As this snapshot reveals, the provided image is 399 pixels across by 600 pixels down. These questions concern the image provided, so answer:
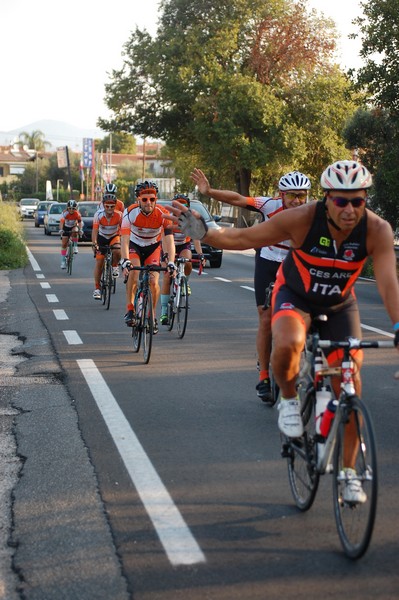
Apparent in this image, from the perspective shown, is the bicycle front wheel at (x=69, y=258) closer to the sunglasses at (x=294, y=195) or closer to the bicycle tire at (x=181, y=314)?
the bicycle tire at (x=181, y=314)

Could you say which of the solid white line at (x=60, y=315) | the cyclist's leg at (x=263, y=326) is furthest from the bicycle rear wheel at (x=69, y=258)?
the cyclist's leg at (x=263, y=326)

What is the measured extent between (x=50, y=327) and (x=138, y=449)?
6.92m

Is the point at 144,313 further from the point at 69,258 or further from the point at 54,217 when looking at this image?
the point at 54,217

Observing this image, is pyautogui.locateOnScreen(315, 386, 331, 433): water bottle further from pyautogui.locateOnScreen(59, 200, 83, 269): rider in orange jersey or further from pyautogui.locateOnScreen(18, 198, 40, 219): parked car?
pyautogui.locateOnScreen(18, 198, 40, 219): parked car

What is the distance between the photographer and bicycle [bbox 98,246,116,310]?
15.7 meters

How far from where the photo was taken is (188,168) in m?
59.8

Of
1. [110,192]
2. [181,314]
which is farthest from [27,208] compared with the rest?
[181,314]

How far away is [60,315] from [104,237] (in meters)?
2.20

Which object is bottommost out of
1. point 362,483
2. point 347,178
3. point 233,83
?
point 362,483

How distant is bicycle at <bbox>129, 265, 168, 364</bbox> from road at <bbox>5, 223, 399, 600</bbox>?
0.76ft

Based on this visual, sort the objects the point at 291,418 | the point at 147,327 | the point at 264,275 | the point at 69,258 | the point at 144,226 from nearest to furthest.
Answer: the point at 291,418 < the point at 264,275 < the point at 147,327 < the point at 144,226 < the point at 69,258

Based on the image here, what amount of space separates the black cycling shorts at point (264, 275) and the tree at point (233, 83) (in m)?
41.5

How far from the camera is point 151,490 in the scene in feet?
18.0

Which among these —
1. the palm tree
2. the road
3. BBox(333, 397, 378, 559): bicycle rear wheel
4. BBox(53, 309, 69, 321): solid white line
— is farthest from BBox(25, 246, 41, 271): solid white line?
the palm tree
